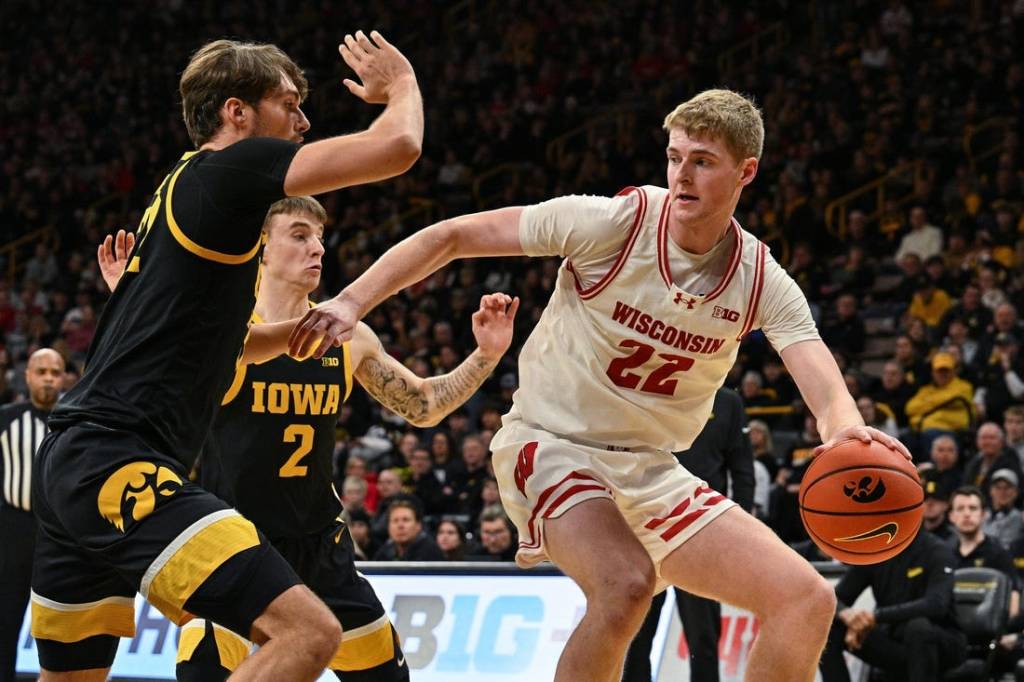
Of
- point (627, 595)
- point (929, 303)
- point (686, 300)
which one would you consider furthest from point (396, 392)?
point (929, 303)

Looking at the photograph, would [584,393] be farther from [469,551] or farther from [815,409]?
[469,551]

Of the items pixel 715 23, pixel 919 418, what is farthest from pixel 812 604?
pixel 715 23

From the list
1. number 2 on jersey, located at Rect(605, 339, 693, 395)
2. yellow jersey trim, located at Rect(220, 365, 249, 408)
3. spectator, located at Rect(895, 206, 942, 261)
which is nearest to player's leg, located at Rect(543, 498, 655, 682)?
number 2 on jersey, located at Rect(605, 339, 693, 395)

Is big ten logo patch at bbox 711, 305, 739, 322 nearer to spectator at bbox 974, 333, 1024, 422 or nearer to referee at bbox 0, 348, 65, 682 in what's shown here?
referee at bbox 0, 348, 65, 682

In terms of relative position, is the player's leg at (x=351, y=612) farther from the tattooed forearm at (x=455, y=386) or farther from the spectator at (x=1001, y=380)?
the spectator at (x=1001, y=380)

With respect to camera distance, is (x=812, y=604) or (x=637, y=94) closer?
(x=812, y=604)

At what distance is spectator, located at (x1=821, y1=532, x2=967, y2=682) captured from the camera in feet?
29.8

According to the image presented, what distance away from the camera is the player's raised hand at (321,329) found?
14.4 feet

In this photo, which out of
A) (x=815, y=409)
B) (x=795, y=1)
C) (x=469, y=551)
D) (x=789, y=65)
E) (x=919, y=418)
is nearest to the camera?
(x=815, y=409)

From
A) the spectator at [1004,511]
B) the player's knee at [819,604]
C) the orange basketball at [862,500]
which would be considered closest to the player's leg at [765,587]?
Result: the player's knee at [819,604]

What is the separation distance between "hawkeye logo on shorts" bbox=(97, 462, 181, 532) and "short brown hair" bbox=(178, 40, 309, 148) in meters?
1.14

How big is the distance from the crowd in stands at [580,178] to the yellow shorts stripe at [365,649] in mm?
5271

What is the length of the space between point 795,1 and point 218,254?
19031mm

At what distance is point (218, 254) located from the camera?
4.14 meters
